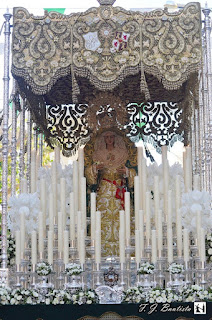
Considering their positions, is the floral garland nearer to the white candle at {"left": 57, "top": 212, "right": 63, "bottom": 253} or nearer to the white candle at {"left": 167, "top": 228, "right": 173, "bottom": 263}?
the white candle at {"left": 167, "top": 228, "right": 173, "bottom": 263}

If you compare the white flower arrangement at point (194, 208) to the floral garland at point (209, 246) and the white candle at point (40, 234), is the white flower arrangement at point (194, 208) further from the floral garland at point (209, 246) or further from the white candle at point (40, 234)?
the white candle at point (40, 234)

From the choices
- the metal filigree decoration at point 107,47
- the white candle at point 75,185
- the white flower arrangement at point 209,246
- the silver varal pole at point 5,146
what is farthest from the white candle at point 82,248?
the metal filigree decoration at point 107,47

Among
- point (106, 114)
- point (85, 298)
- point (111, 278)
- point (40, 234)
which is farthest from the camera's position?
point (106, 114)

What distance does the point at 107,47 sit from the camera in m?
7.48

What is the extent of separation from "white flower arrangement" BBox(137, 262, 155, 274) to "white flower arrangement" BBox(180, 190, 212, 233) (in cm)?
68

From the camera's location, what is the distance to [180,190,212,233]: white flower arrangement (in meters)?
7.11

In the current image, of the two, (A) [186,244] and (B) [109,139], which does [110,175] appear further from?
(A) [186,244]

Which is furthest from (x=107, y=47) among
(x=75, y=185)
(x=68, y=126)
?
(x=68, y=126)

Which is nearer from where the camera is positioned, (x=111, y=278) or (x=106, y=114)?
(x=111, y=278)

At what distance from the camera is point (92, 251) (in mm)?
7008

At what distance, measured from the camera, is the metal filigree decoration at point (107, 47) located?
7430 mm

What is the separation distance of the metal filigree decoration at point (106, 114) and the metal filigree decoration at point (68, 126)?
0.13 metres

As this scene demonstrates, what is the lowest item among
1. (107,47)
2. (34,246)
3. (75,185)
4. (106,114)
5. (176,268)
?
(176,268)

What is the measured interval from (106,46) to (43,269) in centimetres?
252
